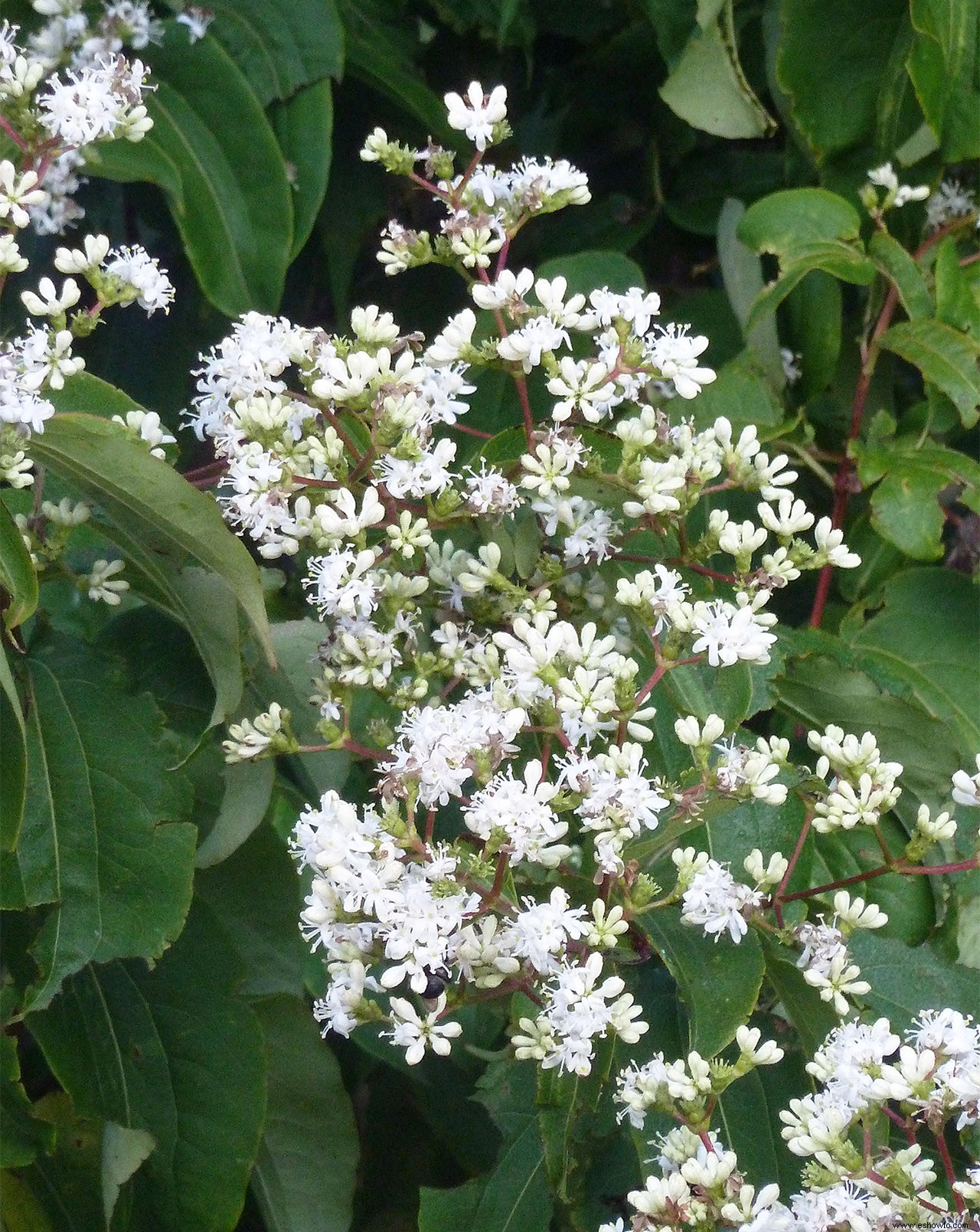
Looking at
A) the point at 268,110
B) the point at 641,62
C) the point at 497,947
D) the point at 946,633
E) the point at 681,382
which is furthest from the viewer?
the point at 641,62

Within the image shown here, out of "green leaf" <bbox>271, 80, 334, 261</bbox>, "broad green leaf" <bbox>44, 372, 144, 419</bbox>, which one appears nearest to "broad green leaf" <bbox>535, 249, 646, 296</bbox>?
"green leaf" <bbox>271, 80, 334, 261</bbox>

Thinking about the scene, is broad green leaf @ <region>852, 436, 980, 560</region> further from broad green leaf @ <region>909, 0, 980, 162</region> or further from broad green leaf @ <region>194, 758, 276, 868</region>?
broad green leaf @ <region>194, 758, 276, 868</region>

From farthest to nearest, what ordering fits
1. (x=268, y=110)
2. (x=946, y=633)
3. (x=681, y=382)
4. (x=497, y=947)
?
1. (x=268, y=110)
2. (x=946, y=633)
3. (x=681, y=382)
4. (x=497, y=947)

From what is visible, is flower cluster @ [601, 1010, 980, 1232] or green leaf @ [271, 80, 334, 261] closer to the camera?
flower cluster @ [601, 1010, 980, 1232]

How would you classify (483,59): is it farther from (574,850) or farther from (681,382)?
(574,850)

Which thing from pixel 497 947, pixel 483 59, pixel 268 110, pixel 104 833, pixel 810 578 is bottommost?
pixel 497 947

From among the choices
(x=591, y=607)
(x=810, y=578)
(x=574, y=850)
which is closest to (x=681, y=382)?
(x=591, y=607)

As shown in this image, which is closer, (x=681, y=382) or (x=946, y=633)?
(x=681, y=382)

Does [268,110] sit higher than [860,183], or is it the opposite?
[268,110]
